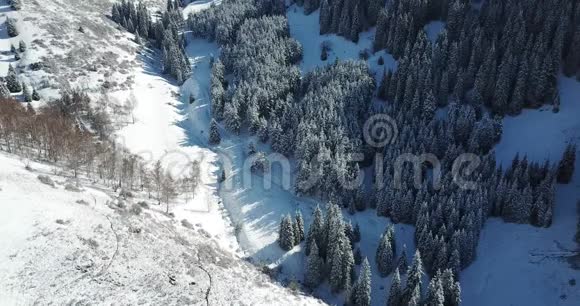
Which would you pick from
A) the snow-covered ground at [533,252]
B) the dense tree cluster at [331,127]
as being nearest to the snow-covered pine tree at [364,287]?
the snow-covered ground at [533,252]

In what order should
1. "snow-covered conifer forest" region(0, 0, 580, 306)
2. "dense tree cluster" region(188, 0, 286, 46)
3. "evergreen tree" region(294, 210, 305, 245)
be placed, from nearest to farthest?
"snow-covered conifer forest" region(0, 0, 580, 306)
"evergreen tree" region(294, 210, 305, 245)
"dense tree cluster" region(188, 0, 286, 46)

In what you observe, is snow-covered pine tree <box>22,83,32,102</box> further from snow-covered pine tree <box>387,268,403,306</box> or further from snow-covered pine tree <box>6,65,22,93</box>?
snow-covered pine tree <box>387,268,403,306</box>

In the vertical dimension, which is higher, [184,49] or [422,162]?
[184,49]

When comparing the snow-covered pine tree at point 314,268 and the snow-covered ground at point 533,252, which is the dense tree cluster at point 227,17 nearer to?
the snow-covered pine tree at point 314,268

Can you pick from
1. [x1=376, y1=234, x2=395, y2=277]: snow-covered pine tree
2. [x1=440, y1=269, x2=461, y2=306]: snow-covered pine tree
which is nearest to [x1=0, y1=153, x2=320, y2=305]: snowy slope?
[x1=376, y1=234, x2=395, y2=277]: snow-covered pine tree

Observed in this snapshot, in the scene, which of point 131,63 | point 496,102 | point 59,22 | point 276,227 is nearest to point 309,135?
point 276,227

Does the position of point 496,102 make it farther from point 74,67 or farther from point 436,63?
point 74,67
